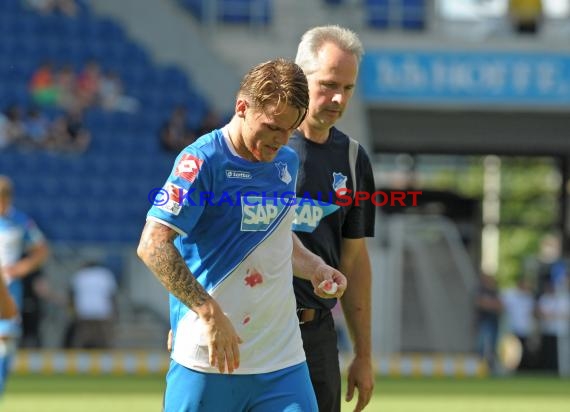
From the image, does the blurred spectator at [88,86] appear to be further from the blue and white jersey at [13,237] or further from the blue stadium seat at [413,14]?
the blue and white jersey at [13,237]

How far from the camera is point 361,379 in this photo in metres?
6.13

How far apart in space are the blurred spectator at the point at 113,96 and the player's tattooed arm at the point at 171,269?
1840cm

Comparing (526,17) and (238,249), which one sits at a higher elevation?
(526,17)

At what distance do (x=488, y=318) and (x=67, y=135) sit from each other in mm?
7691

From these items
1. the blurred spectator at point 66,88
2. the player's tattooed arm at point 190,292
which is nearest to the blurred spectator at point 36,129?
the blurred spectator at point 66,88

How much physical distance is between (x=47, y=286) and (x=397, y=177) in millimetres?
17157

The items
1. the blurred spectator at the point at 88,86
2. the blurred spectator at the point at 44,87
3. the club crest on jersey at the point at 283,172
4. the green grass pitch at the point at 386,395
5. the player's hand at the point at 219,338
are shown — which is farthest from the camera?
the blurred spectator at the point at 88,86

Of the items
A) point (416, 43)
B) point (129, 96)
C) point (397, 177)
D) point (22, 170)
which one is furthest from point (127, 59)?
point (397, 177)

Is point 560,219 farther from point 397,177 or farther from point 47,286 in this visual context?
point 47,286

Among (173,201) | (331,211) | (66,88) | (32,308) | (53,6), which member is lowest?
(32,308)

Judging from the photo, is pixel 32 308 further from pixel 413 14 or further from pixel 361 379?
pixel 361 379

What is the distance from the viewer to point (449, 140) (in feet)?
83.4

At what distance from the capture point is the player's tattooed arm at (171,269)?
4.85 metres

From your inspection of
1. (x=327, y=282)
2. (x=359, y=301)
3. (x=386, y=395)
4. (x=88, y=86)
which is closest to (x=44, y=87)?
(x=88, y=86)
